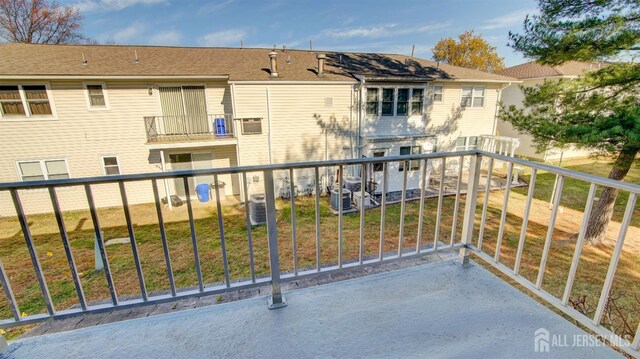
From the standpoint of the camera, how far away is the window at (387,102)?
9805mm

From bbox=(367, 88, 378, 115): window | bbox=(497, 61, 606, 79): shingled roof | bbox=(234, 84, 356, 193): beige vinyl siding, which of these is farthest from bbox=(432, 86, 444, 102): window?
bbox=(497, 61, 606, 79): shingled roof

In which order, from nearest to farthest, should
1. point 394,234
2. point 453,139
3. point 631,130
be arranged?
point 631,130 → point 394,234 → point 453,139

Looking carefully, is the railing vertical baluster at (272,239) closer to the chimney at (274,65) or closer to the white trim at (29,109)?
the chimney at (274,65)

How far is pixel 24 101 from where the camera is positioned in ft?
25.3

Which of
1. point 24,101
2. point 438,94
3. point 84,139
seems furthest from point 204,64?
point 438,94


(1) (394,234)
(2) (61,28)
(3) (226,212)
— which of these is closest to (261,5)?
(3) (226,212)

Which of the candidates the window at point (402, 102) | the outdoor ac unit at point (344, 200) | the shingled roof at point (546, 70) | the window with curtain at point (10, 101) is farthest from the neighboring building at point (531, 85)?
the window with curtain at point (10, 101)

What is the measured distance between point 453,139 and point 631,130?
7.87 metres

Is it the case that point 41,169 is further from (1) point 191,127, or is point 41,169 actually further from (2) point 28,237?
(2) point 28,237

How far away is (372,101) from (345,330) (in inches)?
357

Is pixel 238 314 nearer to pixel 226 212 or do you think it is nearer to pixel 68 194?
pixel 226 212

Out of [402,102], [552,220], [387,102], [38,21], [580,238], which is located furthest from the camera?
[38,21]

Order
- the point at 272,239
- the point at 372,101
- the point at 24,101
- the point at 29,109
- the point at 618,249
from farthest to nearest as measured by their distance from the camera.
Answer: the point at 372,101
the point at 29,109
the point at 24,101
the point at 272,239
the point at 618,249

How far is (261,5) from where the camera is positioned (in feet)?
39.1
